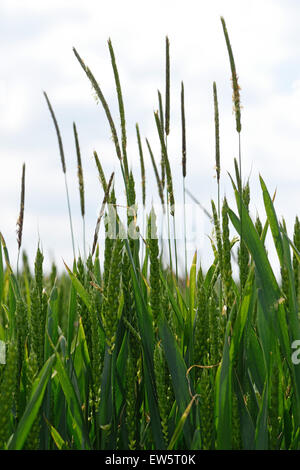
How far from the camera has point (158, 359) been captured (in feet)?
3.68

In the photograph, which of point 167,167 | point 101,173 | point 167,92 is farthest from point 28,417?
point 167,92

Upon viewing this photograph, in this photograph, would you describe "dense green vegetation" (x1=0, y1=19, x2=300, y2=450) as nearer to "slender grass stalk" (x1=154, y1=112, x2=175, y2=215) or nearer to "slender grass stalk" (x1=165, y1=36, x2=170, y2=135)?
"slender grass stalk" (x1=154, y1=112, x2=175, y2=215)

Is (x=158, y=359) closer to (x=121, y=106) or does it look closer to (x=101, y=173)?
(x=101, y=173)

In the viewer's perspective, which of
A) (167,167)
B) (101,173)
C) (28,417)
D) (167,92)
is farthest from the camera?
(167,92)

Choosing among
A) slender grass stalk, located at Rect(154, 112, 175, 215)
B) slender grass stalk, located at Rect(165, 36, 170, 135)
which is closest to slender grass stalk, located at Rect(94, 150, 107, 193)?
slender grass stalk, located at Rect(154, 112, 175, 215)

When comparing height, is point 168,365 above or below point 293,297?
below

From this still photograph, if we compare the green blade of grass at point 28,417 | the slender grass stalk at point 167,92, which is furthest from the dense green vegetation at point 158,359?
the slender grass stalk at point 167,92

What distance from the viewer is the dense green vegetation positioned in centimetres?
109

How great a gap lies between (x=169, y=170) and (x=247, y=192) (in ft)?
0.68

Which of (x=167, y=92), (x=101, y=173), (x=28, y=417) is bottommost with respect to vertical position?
(x=28, y=417)


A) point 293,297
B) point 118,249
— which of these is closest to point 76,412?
point 118,249

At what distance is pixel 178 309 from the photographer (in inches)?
55.6

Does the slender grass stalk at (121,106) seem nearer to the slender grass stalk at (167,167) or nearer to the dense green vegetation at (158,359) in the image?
the dense green vegetation at (158,359)
